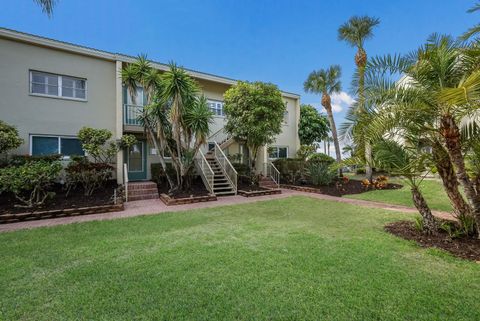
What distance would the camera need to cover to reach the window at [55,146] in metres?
10.0

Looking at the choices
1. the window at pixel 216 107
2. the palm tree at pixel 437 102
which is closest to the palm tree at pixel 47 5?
the palm tree at pixel 437 102

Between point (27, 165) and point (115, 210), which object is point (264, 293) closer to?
point (115, 210)

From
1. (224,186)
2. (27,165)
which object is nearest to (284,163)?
(224,186)

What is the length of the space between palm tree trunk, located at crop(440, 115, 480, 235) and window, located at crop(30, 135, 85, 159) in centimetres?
1328

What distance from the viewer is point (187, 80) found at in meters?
9.81

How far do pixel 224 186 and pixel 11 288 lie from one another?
912 centimetres

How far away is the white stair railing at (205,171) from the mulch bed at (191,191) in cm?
34

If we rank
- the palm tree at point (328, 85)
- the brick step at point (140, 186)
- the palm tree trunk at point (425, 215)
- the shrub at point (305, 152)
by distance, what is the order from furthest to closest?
the shrub at point (305, 152), the palm tree at point (328, 85), the brick step at point (140, 186), the palm tree trunk at point (425, 215)

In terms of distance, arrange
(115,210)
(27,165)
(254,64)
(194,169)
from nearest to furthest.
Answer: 1. (27,165)
2. (115,210)
3. (194,169)
4. (254,64)

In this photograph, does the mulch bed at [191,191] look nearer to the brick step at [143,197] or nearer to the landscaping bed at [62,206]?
the brick step at [143,197]

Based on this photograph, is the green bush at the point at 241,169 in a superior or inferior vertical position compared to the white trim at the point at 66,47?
inferior

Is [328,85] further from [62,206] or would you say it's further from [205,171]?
[62,206]

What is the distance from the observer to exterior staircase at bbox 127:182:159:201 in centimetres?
1023

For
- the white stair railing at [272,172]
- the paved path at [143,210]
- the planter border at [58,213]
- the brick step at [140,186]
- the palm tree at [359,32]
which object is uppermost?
the palm tree at [359,32]
